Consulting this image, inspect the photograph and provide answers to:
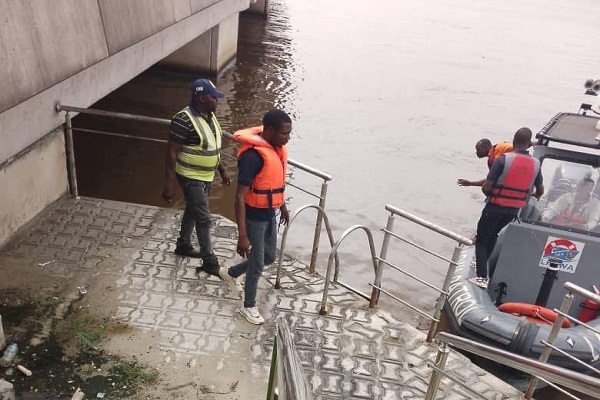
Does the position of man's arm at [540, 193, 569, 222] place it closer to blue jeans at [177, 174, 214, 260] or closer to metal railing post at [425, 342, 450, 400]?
metal railing post at [425, 342, 450, 400]

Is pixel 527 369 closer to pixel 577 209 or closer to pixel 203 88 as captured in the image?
pixel 203 88

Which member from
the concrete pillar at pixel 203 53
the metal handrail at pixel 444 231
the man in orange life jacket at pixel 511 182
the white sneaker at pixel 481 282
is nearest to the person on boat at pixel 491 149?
the man in orange life jacket at pixel 511 182

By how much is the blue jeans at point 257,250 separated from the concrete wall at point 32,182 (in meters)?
2.51

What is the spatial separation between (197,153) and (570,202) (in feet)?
16.1

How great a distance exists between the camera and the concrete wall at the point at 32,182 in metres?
5.35

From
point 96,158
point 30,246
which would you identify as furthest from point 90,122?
point 30,246

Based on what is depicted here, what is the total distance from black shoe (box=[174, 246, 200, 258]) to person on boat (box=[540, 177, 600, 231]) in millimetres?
4425

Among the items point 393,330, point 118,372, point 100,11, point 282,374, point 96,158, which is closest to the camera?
point 282,374

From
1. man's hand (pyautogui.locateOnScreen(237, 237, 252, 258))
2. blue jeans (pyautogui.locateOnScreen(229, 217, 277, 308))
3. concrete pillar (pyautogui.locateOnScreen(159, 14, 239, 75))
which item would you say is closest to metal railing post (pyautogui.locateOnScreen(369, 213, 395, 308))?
blue jeans (pyautogui.locateOnScreen(229, 217, 277, 308))

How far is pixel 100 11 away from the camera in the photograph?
6.72 metres

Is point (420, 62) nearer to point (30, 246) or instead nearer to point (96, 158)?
point (96, 158)

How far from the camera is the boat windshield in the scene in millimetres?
6781

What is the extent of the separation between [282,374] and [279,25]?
26.6 metres

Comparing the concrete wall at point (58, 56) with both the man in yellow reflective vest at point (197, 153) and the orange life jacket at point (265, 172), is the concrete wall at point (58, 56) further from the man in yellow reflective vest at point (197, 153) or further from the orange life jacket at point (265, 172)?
the orange life jacket at point (265, 172)
